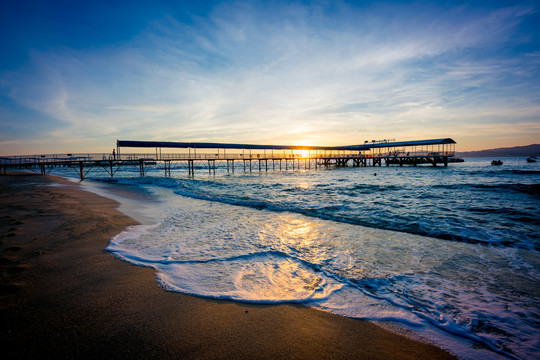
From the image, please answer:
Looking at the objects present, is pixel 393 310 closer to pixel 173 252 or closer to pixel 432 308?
pixel 432 308

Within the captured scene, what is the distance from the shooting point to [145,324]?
8.93 ft

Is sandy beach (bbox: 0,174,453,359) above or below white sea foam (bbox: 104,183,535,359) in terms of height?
above

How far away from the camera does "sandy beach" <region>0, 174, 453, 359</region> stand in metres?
2.33

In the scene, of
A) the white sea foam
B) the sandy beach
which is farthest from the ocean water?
the sandy beach

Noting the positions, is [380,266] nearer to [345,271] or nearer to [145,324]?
[345,271]

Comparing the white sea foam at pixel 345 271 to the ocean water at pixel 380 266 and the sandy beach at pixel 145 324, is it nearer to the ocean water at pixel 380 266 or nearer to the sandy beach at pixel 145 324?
the ocean water at pixel 380 266

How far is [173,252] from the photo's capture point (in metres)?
5.41

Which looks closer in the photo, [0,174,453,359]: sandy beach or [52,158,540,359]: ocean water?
[0,174,453,359]: sandy beach

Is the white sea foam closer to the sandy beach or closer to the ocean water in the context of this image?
the ocean water

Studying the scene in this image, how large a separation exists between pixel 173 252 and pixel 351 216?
7.12 metres

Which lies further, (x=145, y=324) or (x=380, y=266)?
(x=380, y=266)

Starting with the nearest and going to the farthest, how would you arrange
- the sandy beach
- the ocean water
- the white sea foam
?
1. the sandy beach
2. the ocean water
3. the white sea foam

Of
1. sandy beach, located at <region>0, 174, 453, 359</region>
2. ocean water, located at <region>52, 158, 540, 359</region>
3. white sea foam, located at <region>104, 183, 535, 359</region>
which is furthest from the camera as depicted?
white sea foam, located at <region>104, 183, 535, 359</region>

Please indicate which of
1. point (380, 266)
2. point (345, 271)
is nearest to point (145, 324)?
point (345, 271)
